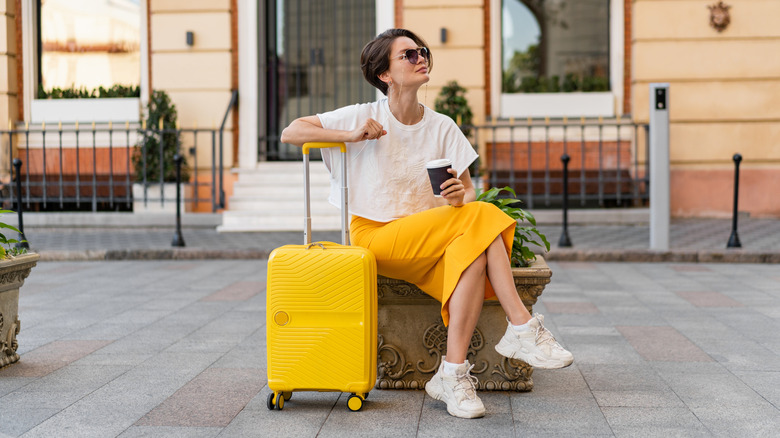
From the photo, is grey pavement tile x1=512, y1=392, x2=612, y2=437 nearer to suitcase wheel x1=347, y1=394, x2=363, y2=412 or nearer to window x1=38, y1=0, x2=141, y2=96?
suitcase wheel x1=347, y1=394, x2=363, y2=412

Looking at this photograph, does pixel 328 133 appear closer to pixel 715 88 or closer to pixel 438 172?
pixel 438 172

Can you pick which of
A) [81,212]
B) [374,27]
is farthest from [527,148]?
[81,212]

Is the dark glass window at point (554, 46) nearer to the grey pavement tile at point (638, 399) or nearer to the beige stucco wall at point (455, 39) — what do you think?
the beige stucco wall at point (455, 39)

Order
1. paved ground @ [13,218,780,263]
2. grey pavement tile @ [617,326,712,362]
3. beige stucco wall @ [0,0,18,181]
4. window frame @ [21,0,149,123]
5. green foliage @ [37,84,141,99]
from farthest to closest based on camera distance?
green foliage @ [37,84,141,99] → window frame @ [21,0,149,123] → beige stucco wall @ [0,0,18,181] → paved ground @ [13,218,780,263] → grey pavement tile @ [617,326,712,362]

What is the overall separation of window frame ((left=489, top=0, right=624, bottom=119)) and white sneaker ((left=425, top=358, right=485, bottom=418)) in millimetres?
9576

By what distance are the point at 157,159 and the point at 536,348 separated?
9996 millimetres

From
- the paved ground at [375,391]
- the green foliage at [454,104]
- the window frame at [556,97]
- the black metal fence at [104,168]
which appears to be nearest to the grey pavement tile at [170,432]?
the paved ground at [375,391]

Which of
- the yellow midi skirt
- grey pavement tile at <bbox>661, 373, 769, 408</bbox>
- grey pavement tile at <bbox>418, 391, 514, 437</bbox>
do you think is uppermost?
the yellow midi skirt

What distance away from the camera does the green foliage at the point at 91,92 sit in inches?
541

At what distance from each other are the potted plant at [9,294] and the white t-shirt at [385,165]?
67.2 inches

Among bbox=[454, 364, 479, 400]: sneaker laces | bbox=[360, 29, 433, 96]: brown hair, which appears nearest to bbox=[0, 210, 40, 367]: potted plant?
bbox=[360, 29, 433, 96]: brown hair

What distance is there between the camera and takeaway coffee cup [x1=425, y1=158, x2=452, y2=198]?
134 inches

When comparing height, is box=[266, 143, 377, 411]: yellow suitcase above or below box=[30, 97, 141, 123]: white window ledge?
below

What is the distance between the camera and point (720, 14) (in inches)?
485
